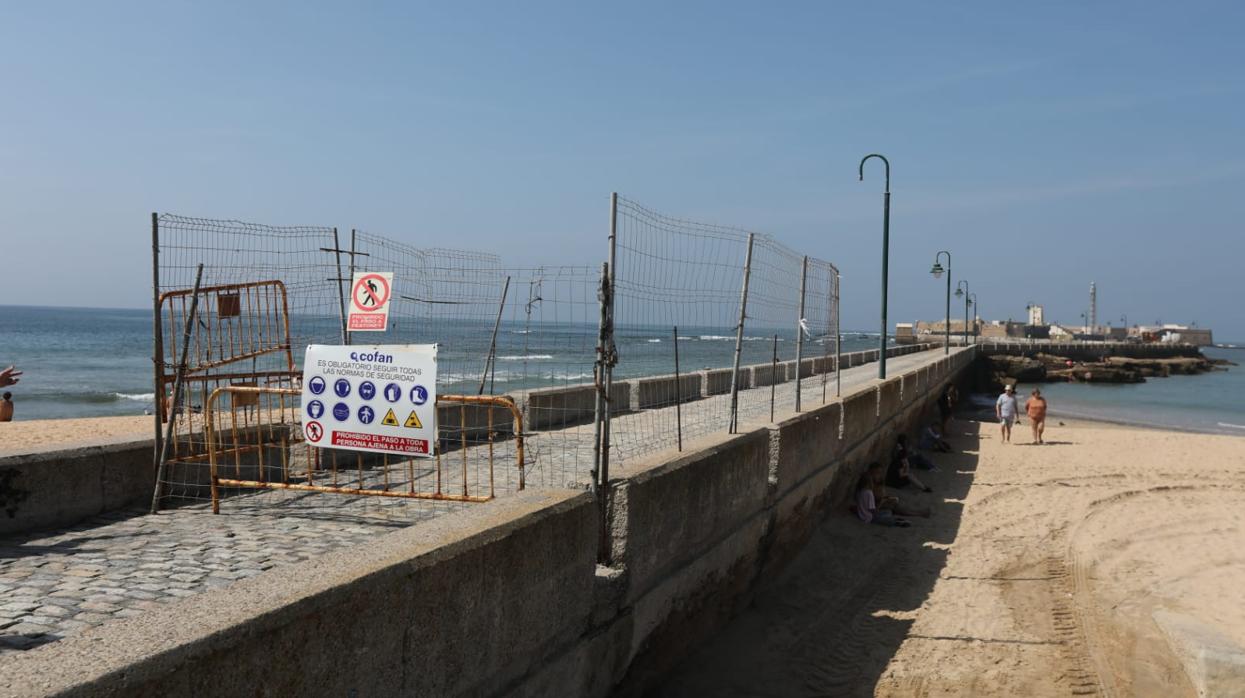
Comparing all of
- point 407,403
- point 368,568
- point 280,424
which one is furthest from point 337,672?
point 280,424

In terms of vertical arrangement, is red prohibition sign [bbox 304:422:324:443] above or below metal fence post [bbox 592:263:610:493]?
below

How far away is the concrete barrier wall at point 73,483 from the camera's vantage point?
6.69 meters

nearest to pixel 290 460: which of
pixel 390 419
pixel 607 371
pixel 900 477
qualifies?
pixel 390 419

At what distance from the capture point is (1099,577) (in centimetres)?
1020

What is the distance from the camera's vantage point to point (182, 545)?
6.23 m

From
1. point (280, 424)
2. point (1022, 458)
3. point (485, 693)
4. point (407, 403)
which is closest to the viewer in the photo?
point (485, 693)

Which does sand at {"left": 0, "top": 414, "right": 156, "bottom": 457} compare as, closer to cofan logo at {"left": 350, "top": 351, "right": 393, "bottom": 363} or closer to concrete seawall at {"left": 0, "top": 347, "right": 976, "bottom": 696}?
cofan logo at {"left": 350, "top": 351, "right": 393, "bottom": 363}

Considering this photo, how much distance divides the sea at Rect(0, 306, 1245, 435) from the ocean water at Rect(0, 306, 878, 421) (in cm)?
4

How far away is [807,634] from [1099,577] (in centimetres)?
439

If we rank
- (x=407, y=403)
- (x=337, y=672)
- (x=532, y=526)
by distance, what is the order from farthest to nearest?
(x=407, y=403) < (x=532, y=526) < (x=337, y=672)

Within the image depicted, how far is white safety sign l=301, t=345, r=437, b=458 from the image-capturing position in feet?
21.3

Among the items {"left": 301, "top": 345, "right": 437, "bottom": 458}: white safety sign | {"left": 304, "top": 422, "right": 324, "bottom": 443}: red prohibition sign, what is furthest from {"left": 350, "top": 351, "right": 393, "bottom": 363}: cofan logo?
{"left": 304, "top": 422, "right": 324, "bottom": 443}: red prohibition sign

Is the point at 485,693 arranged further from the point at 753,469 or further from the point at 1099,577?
the point at 1099,577

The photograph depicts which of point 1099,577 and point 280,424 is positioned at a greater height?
point 280,424
